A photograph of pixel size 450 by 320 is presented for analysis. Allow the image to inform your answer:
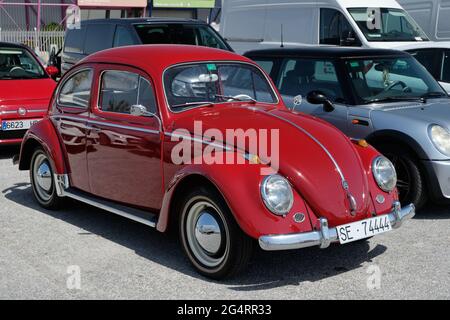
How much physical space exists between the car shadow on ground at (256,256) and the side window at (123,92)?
1.08 meters

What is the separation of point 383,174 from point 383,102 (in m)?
2.08

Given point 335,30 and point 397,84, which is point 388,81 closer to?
point 397,84

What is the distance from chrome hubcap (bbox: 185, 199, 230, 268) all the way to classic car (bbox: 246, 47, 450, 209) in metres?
1.84

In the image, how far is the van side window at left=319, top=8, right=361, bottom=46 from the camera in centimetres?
1147

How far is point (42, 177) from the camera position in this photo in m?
6.74

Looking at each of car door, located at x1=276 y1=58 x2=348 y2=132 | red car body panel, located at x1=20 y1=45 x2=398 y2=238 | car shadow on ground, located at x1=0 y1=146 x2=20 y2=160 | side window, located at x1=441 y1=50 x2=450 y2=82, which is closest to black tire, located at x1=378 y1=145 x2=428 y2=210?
car door, located at x1=276 y1=58 x2=348 y2=132

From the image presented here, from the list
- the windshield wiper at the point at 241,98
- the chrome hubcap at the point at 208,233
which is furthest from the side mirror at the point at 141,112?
the chrome hubcap at the point at 208,233

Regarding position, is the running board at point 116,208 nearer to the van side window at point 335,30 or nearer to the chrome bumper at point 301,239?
the chrome bumper at point 301,239

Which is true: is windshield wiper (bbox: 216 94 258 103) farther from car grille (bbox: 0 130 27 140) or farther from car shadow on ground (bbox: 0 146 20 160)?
car shadow on ground (bbox: 0 146 20 160)

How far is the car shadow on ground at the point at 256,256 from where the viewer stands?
4.82 m

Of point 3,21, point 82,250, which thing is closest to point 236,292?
point 82,250
